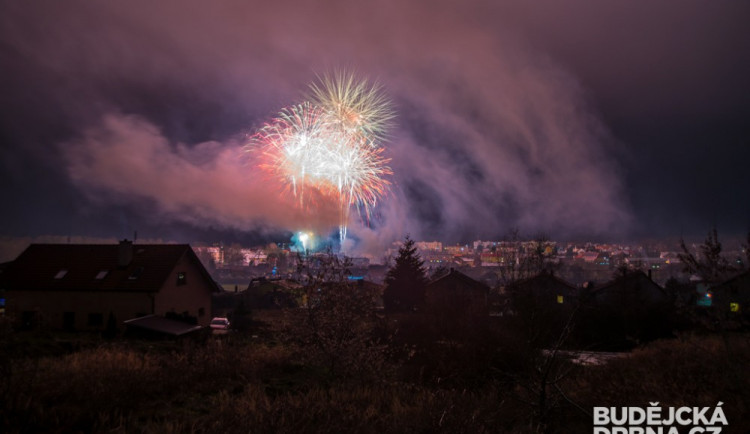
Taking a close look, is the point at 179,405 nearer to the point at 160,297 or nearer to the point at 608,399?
the point at 608,399

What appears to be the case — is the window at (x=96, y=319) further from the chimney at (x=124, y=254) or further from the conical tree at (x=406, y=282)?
the conical tree at (x=406, y=282)

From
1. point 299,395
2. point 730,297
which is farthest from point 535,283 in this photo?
point 299,395

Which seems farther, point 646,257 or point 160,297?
point 646,257

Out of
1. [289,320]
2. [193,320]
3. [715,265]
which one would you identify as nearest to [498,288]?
[193,320]

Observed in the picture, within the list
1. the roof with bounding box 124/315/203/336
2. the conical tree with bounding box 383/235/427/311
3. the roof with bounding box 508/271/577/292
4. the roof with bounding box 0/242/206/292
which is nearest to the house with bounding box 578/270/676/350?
the roof with bounding box 508/271/577/292

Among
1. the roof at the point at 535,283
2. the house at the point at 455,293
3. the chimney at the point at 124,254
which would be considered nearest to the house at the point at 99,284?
the chimney at the point at 124,254

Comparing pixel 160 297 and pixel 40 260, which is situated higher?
pixel 40 260

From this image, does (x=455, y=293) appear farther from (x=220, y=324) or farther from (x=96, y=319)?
(x=96, y=319)

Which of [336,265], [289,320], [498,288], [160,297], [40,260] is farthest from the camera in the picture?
[498,288]
